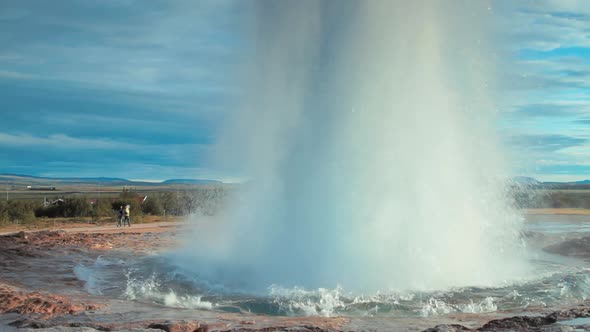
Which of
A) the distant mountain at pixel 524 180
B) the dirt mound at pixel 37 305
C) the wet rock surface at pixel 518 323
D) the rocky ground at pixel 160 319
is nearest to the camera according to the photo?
the wet rock surface at pixel 518 323

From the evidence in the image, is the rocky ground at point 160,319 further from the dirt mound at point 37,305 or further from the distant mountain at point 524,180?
the distant mountain at point 524,180

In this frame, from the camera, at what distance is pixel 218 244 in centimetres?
1462

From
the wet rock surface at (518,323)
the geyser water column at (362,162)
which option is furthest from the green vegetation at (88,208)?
the wet rock surface at (518,323)

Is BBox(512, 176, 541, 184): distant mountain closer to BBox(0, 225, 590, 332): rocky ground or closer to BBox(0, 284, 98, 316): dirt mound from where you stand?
BBox(0, 225, 590, 332): rocky ground

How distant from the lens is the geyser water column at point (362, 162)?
1138 centimetres

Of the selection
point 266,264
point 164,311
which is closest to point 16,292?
point 164,311

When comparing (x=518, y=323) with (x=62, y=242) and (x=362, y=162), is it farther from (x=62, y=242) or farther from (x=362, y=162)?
(x=62, y=242)

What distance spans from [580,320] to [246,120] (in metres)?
8.46

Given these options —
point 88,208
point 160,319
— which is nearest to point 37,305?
point 160,319

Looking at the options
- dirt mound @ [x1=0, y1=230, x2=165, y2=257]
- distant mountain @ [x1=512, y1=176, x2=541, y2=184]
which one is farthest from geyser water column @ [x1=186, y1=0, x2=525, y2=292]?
dirt mound @ [x1=0, y1=230, x2=165, y2=257]

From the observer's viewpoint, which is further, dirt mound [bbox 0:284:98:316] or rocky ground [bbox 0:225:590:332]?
dirt mound [bbox 0:284:98:316]

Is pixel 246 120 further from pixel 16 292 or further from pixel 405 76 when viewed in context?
pixel 16 292

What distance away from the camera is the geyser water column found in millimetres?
11382

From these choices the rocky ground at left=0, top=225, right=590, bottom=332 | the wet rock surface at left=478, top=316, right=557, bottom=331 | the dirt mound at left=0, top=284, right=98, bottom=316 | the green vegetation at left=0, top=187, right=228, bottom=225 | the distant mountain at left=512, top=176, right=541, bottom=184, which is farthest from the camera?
the green vegetation at left=0, top=187, right=228, bottom=225
